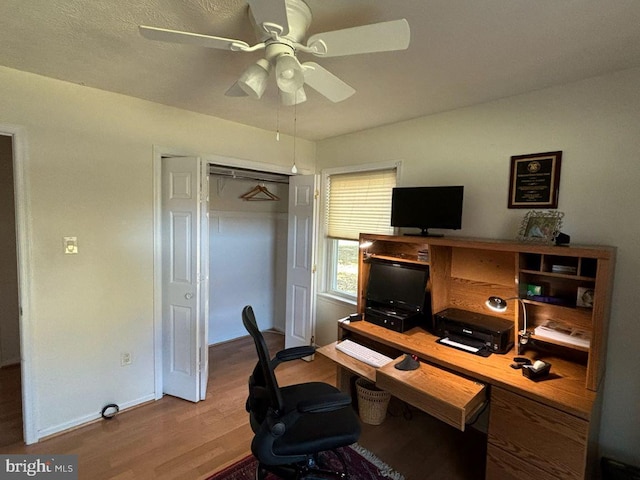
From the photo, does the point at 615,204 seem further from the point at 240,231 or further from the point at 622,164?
the point at 240,231

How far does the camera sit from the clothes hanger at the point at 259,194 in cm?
390

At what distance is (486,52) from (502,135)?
2.50 ft

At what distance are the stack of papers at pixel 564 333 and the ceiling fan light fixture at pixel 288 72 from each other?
1.87 metres

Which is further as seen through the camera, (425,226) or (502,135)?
(425,226)

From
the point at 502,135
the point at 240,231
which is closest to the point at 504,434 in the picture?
the point at 502,135

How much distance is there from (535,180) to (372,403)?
76.6 inches

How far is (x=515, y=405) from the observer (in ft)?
5.16

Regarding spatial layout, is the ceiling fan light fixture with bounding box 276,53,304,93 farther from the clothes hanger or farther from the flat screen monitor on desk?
the clothes hanger

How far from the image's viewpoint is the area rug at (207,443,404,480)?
6.15 ft

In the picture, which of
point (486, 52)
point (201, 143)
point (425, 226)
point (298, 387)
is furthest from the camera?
point (201, 143)

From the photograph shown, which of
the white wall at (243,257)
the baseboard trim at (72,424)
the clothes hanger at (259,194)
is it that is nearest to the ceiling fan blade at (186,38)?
the white wall at (243,257)

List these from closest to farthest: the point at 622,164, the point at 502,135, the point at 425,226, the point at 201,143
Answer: the point at 622,164 < the point at 502,135 < the point at 425,226 < the point at 201,143

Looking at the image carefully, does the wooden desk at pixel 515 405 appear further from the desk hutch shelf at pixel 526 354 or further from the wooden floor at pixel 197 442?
the wooden floor at pixel 197 442

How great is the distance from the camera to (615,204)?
5.81ft
